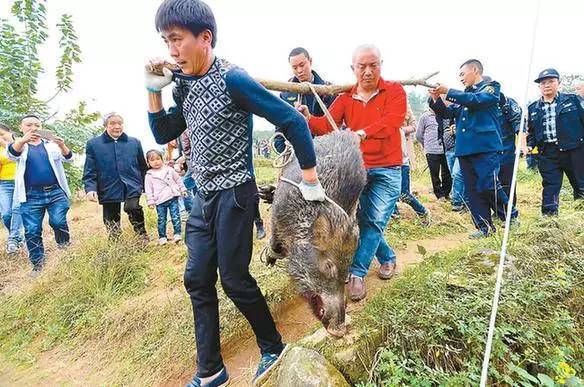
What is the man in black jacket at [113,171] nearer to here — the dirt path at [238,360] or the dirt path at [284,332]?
the dirt path at [238,360]

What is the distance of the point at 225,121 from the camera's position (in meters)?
2.30

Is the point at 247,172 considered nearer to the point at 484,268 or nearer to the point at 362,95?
the point at 362,95

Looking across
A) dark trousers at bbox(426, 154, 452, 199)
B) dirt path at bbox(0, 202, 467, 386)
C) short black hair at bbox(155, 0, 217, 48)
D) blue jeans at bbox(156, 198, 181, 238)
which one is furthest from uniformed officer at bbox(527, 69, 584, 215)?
blue jeans at bbox(156, 198, 181, 238)

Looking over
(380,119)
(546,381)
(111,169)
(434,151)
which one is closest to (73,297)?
(111,169)

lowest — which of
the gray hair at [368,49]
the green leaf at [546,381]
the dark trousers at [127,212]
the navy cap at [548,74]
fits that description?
the green leaf at [546,381]

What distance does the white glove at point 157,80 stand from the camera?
7.42ft

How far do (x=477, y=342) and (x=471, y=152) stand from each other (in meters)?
2.81

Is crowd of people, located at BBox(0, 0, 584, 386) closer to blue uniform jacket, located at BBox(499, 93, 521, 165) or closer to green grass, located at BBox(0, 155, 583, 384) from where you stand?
blue uniform jacket, located at BBox(499, 93, 521, 165)

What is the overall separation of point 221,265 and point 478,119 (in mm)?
3616

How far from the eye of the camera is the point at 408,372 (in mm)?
2242

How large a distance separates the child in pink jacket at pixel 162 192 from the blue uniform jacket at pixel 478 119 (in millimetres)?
4171

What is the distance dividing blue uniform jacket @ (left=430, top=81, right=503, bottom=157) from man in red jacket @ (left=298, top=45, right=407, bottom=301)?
4.51 ft

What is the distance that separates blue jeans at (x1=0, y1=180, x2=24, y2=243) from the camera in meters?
6.17

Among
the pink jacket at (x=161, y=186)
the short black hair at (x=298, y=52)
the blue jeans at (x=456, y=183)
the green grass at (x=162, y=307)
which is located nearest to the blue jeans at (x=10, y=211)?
the green grass at (x=162, y=307)
